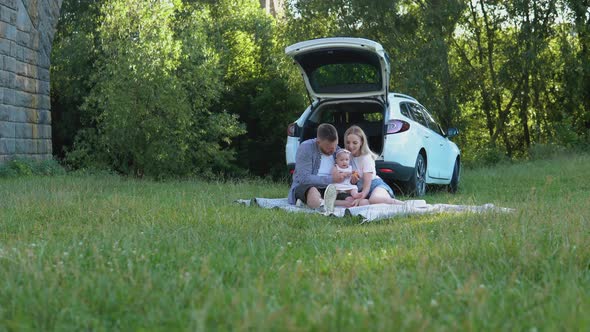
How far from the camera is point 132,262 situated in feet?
12.0

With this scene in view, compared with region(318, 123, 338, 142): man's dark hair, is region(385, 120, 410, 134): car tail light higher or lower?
higher

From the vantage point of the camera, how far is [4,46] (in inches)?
571

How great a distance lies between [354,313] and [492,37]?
84.1 feet

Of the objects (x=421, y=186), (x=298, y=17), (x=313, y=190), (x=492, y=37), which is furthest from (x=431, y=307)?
(x=492, y=37)

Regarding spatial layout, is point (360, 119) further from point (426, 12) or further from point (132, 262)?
point (426, 12)

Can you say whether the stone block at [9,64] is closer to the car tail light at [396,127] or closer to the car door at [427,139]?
the car door at [427,139]

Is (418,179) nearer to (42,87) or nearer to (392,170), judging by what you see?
(392,170)

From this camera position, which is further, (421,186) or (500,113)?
(500,113)

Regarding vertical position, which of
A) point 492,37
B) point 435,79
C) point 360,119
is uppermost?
point 492,37

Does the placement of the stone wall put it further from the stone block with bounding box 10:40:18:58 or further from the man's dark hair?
the man's dark hair

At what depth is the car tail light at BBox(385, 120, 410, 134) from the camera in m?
9.89

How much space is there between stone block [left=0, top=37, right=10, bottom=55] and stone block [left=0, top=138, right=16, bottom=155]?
70.1 inches

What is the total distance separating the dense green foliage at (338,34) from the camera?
65.7 feet

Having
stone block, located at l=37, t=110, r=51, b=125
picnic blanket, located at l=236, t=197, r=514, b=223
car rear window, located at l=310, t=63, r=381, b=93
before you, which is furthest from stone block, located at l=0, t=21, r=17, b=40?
picnic blanket, located at l=236, t=197, r=514, b=223
